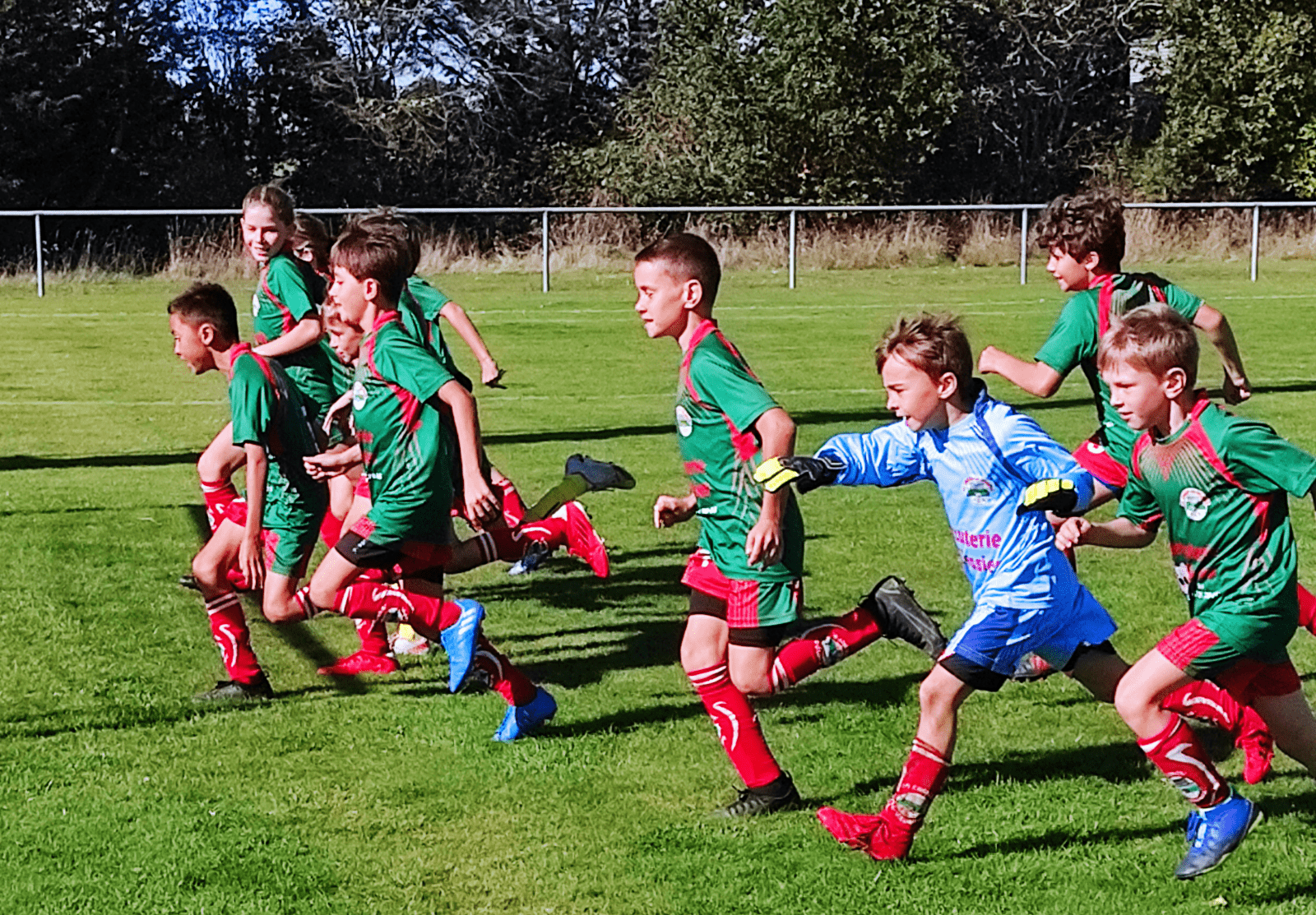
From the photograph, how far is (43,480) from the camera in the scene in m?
11.6

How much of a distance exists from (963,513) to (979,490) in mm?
82

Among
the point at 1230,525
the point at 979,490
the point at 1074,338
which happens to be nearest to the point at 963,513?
the point at 979,490

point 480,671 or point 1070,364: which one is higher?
point 1070,364

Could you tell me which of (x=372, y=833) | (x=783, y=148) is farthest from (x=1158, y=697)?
(x=783, y=148)

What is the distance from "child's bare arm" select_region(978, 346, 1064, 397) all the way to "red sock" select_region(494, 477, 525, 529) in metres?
2.67

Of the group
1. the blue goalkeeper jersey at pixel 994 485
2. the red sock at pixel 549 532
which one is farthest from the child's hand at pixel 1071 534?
the red sock at pixel 549 532

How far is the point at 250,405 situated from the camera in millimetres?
6027

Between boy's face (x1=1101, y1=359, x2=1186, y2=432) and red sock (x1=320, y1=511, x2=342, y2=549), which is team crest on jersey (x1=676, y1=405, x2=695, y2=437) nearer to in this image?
boy's face (x1=1101, y1=359, x2=1186, y2=432)

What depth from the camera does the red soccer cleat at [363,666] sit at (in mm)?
6914

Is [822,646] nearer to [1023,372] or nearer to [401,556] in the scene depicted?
[1023,372]

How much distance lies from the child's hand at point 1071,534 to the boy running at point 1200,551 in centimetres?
21

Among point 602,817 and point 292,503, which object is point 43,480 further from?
point 602,817

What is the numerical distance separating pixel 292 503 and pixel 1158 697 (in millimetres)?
3306

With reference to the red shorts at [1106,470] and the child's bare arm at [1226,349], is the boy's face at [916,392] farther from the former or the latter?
the child's bare arm at [1226,349]
